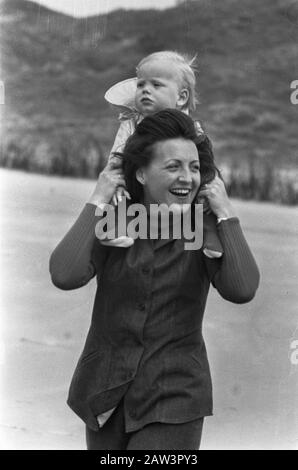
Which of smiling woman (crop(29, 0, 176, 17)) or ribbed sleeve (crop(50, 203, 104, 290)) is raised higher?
smiling woman (crop(29, 0, 176, 17))

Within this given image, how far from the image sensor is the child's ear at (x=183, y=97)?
3.10 m

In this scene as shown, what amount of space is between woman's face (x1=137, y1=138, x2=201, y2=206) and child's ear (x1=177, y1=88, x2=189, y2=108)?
0.97ft

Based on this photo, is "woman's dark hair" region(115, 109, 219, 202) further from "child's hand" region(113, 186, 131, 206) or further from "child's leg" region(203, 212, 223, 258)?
"child's leg" region(203, 212, 223, 258)

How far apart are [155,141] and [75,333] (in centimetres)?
166

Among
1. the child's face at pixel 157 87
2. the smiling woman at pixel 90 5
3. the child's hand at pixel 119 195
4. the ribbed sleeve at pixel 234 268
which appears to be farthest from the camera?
the smiling woman at pixel 90 5

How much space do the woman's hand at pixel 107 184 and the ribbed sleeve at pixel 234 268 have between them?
0.33 meters

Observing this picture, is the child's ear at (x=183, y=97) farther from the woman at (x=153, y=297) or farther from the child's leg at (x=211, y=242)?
the child's leg at (x=211, y=242)

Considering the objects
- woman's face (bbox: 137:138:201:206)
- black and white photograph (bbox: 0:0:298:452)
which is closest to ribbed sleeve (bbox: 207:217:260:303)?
woman's face (bbox: 137:138:201:206)

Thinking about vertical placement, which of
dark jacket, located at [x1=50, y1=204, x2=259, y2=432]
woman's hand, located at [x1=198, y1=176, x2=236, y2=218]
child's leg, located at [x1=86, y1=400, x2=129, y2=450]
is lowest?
child's leg, located at [x1=86, y1=400, x2=129, y2=450]

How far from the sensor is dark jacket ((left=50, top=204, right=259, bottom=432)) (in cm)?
278

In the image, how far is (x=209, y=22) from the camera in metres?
4.27

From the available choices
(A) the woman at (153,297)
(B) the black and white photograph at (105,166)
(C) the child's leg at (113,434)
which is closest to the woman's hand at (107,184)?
(A) the woman at (153,297)

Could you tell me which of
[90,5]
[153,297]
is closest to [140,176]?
[153,297]
